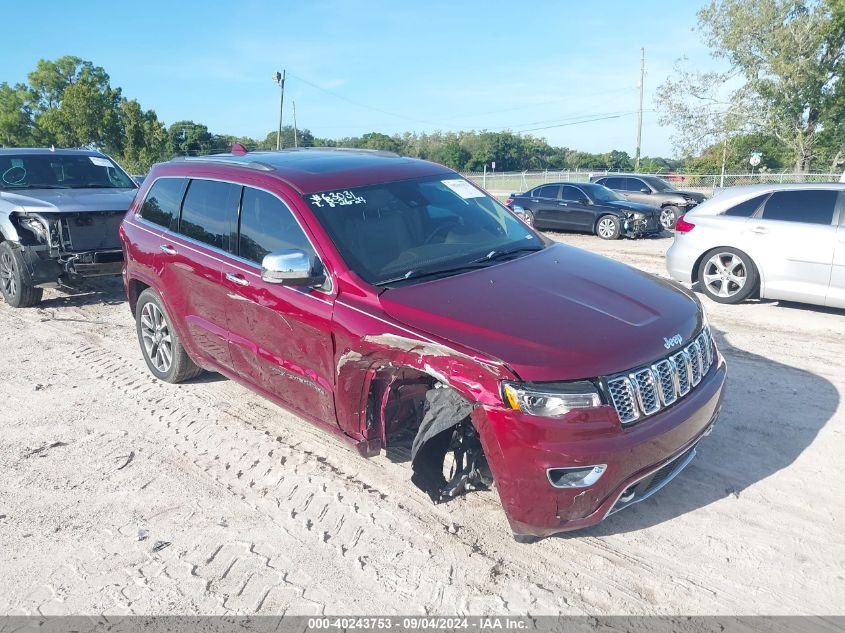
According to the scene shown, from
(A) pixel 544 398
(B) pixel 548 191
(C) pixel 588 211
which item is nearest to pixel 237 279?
(A) pixel 544 398

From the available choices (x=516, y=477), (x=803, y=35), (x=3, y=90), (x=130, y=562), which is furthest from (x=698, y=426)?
(x=3, y=90)

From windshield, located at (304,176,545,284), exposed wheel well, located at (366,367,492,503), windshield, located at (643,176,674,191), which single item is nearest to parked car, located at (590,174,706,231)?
windshield, located at (643,176,674,191)

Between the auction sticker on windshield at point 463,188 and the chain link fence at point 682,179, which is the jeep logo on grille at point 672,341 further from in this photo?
the chain link fence at point 682,179

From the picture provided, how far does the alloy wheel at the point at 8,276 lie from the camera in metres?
8.44

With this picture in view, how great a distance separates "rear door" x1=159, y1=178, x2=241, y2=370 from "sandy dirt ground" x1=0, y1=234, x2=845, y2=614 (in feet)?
2.09

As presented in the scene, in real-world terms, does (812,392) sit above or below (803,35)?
below

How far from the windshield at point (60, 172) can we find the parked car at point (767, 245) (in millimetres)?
8203

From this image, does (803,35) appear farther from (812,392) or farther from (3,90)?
(3,90)

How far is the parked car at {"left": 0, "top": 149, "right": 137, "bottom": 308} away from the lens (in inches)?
324

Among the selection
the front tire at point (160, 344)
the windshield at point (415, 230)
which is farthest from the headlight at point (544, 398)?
the front tire at point (160, 344)

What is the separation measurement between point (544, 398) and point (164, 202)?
389 cm

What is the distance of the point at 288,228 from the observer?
158 inches

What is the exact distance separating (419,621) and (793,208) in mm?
7097

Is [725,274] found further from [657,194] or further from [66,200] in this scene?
[657,194]
